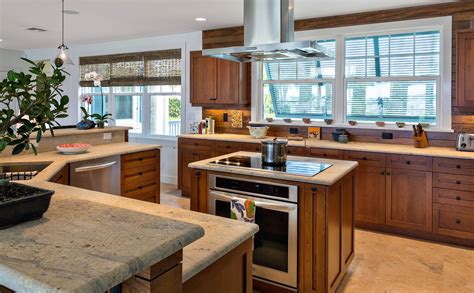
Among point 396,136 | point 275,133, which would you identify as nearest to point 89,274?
point 396,136

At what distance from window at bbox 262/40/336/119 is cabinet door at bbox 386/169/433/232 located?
4.74 feet

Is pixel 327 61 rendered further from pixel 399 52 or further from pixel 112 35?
pixel 112 35

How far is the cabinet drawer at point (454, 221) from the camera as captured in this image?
3.85 metres

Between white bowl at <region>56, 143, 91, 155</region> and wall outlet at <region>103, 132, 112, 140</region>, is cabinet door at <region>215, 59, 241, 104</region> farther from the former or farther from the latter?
white bowl at <region>56, 143, 91, 155</region>

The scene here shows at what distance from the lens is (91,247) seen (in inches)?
34.7

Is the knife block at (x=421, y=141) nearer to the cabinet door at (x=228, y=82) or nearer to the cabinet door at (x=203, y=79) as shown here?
the cabinet door at (x=228, y=82)

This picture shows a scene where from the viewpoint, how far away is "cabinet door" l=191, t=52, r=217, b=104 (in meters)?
5.72

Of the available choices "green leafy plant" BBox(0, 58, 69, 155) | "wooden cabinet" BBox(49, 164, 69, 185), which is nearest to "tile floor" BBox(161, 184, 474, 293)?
"wooden cabinet" BBox(49, 164, 69, 185)

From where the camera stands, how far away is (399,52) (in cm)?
473

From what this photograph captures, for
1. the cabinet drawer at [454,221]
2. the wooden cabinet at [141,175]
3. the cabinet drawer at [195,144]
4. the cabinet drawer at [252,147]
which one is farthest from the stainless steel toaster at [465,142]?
the wooden cabinet at [141,175]

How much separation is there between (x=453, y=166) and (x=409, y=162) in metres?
0.42

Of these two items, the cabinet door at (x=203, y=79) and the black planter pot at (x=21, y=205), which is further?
the cabinet door at (x=203, y=79)

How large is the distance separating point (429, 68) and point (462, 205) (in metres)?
1.69

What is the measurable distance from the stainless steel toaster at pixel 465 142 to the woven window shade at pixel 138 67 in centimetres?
432
